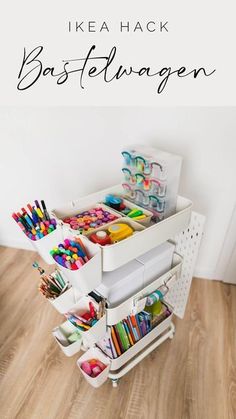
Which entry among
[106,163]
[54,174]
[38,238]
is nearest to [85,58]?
[106,163]

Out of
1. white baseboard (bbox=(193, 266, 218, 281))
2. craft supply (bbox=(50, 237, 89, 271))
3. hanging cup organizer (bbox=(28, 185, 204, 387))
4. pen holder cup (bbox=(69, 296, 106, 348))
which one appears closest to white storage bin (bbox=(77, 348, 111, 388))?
hanging cup organizer (bbox=(28, 185, 204, 387))

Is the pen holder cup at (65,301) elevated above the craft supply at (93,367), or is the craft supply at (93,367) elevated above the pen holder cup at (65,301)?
the pen holder cup at (65,301)

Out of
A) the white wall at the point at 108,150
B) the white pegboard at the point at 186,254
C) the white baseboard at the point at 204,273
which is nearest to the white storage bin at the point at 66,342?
the white pegboard at the point at 186,254

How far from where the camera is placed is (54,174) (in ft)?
4.85

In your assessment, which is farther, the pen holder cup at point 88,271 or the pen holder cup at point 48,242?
the pen holder cup at point 48,242

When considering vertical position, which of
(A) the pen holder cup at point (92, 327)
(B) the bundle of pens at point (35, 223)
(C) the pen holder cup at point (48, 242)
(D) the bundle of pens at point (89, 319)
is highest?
(B) the bundle of pens at point (35, 223)

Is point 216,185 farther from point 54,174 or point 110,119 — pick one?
point 54,174

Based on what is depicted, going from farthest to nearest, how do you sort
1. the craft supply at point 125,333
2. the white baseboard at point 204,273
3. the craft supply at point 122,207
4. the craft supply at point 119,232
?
the white baseboard at point 204,273 < the craft supply at point 125,333 < the craft supply at point 122,207 < the craft supply at point 119,232

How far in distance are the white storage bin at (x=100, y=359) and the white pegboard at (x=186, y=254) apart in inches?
16.5

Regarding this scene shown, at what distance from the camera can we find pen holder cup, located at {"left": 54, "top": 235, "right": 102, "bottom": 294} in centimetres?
70

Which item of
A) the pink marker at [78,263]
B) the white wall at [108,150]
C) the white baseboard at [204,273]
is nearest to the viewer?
the pink marker at [78,263]

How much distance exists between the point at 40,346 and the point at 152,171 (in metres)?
0.95

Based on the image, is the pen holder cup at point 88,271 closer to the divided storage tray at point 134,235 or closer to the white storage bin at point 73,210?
the divided storage tray at point 134,235

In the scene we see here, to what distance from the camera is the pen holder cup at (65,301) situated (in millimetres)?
895
